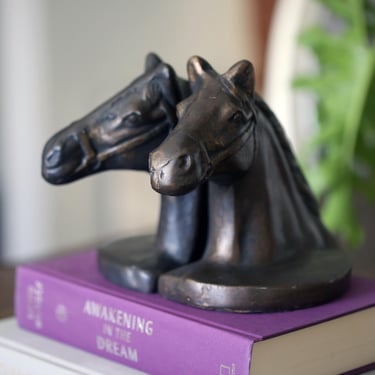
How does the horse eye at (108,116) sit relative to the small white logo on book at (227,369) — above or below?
above

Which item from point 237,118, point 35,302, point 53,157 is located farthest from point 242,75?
point 35,302

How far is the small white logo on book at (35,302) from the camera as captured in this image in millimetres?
802

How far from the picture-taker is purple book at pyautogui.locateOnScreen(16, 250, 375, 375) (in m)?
0.65

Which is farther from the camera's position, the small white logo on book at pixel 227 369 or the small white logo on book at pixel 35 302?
the small white logo on book at pixel 35 302

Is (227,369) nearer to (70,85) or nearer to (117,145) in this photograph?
(117,145)

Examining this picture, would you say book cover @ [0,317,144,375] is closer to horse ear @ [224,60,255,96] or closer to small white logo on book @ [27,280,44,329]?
small white logo on book @ [27,280,44,329]

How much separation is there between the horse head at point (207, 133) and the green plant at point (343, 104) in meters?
0.58

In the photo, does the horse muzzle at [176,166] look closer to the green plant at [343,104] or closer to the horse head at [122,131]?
the horse head at [122,131]

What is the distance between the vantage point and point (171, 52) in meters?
2.54

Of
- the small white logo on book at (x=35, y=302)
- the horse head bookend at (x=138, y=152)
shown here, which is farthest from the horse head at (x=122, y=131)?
the small white logo on book at (x=35, y=302)

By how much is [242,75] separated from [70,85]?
→ 1.75 m

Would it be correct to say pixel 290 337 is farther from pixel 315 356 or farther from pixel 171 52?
pixel 171 52

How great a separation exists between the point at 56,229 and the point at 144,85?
1764 millimetres

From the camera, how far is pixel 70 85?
7.86 feet
